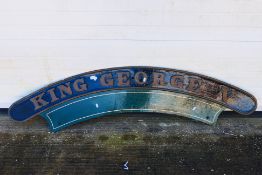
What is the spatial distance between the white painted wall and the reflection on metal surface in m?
0.18

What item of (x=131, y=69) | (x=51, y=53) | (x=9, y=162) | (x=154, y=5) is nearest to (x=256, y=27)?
(x=154, y=5)

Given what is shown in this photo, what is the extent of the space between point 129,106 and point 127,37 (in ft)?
5.17

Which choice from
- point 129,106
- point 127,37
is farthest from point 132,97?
point 127,37

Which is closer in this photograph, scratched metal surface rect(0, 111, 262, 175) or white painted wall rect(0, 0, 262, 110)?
white painted wall rect(0, 0, 262, 110)

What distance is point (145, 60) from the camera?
20.9 ft

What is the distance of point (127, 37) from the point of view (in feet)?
20.1

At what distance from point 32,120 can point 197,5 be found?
4369mm

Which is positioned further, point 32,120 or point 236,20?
point 32,120

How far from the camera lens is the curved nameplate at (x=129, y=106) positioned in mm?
6672

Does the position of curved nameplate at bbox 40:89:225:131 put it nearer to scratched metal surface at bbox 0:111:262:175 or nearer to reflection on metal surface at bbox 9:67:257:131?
reflection on metal surface at bbox 9:67:257:131

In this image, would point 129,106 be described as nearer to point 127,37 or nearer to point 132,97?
point 132,97

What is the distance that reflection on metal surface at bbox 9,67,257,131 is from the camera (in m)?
6.46

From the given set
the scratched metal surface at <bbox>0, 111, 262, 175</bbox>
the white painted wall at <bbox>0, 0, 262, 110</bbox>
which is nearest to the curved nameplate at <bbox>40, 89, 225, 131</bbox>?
the scratched metal surface at <bbox>0, 111, 262, 175</bbox>

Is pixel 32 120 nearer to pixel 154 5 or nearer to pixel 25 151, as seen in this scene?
pixel 25 151
